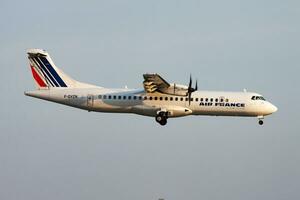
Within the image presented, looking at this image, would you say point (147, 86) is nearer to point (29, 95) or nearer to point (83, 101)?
point (83, 101)

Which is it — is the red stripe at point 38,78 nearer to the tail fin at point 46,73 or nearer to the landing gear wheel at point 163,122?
the tail fin at point 46,73

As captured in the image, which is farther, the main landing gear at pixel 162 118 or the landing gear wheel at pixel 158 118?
the landing gear wheel at pixel 158 118

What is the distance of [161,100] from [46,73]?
1220 cm

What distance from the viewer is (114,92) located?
180 feet

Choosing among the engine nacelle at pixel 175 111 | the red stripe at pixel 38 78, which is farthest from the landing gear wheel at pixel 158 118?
the red stripe at pixel 38 78

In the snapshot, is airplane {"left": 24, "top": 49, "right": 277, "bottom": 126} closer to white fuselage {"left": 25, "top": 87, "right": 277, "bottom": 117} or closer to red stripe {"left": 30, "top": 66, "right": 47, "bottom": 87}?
white fuselage {"left": 25, "top": 87, "right": 277, "bottom": 117}

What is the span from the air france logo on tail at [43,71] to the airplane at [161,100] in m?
0.78

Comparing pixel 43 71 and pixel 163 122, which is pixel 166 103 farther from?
pixel 43 71

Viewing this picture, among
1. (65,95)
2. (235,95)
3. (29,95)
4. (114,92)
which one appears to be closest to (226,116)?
(235,95)

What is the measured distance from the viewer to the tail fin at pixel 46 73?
56.8 m

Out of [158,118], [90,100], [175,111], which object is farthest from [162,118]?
[90,100]

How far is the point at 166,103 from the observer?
54.5m

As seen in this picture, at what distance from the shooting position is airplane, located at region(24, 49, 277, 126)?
5412cm

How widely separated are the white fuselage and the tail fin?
1763 millimetres
